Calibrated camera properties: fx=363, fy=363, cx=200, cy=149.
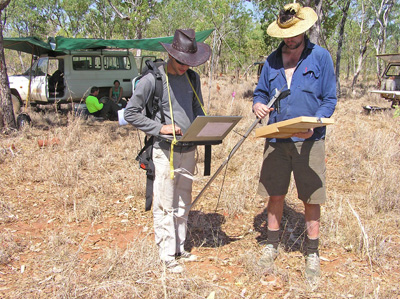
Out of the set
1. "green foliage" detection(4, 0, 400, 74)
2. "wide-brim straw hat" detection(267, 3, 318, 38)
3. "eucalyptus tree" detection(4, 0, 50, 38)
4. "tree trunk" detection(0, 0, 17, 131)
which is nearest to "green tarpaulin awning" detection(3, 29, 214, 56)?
"tree trunk" detection(0, 0, 17, 131)

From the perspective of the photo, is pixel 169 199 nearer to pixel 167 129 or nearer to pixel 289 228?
pixel 167 129

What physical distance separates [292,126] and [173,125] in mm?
834

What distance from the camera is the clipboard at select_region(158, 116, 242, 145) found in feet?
7.91

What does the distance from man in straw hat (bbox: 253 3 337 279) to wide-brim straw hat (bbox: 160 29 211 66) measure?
57 centimetres

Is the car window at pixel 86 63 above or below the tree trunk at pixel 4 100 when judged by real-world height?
above

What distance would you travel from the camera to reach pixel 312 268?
9.46ft

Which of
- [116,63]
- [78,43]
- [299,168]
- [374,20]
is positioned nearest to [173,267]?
[299,168]

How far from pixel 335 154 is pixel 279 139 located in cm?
404

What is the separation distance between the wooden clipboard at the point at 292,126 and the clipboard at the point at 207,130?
247 millimetres

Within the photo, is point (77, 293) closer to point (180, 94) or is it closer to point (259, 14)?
point (180, 94)

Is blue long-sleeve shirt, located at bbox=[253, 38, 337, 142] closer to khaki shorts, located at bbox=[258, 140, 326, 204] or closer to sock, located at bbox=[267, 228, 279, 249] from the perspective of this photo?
khaki shorts, located at bbox=[258, 140, 326, 204]

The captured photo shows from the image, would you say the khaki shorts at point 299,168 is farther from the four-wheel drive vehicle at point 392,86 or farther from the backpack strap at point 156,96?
the four-wheel drive vehicle at point 392,86

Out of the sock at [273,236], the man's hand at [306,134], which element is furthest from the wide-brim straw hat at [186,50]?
the sock at [273,236]

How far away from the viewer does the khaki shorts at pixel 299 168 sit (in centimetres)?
279
